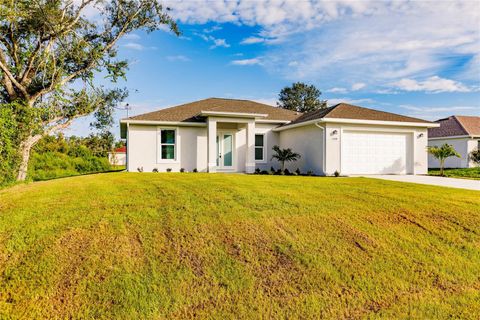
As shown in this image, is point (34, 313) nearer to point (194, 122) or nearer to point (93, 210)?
point (93, 210)

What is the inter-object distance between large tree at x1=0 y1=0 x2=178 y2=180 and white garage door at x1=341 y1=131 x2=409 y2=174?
40.1 feet

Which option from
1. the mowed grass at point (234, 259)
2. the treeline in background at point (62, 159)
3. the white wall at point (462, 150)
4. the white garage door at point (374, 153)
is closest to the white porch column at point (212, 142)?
the white garage door at point (374, 153)

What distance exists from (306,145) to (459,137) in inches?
635

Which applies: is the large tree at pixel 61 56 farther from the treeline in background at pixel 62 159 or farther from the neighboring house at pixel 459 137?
the neighboring house at pixel 459 137

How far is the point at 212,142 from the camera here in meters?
17.1

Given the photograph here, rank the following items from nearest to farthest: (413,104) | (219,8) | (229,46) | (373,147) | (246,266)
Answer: (246,266), (219,8), (373,147), (229,46), (413,104)

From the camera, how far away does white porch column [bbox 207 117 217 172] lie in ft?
56.0

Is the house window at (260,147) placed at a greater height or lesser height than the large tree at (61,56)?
lesser

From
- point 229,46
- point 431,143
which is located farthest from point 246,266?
point 431,143

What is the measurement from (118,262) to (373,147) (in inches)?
591

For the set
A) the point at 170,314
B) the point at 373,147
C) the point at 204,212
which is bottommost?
the point at 170,314

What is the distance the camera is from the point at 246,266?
5.02 m

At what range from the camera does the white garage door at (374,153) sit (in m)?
16.1

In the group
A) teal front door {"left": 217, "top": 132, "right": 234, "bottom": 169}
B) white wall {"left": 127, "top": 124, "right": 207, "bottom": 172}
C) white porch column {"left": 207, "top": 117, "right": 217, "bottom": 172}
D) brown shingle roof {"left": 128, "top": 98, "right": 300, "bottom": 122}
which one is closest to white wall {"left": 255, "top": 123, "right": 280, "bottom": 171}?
brown shingle roof {"left": 128, "top": 98, "right": 300, "bottom": 122}
